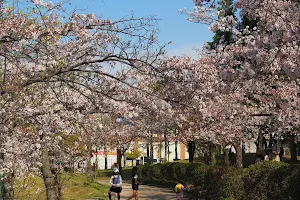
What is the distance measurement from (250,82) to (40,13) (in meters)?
5.84

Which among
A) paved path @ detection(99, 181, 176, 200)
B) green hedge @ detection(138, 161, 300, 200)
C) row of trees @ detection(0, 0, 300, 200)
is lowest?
paved path @ detection(99, 181, 176, 200)

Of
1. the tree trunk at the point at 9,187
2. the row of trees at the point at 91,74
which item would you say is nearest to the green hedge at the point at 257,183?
the row of trees at the point at 91,74

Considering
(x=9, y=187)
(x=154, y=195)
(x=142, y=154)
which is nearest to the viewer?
(x=9, y=187)

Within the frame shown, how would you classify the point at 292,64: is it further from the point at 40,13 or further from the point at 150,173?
the point at 150,173

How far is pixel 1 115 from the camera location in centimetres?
738

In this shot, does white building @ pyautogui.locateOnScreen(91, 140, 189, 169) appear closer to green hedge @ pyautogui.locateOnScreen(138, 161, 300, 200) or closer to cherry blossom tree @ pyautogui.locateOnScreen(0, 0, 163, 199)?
green hedge @ pyautogui.locateOnScreen(138, 161, 300, 200)

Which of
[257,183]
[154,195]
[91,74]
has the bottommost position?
[154,195]

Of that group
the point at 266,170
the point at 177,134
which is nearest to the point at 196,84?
the point at 266,170

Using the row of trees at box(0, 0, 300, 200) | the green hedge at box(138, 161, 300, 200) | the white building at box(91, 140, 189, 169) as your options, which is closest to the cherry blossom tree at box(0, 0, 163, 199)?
the row of trees at box(0, 0, 300, 200)

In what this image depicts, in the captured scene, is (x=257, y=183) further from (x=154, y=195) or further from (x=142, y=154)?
(x=142, y=154)

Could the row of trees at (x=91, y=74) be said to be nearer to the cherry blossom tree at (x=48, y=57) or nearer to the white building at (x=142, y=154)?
the cherry blossom tree at (x=48, y=57)

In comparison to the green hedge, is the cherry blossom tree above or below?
above

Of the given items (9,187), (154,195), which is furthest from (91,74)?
(154,195)

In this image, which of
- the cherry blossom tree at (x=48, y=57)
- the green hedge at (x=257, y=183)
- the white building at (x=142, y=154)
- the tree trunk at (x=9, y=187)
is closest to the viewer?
the cherry blossom tree at (x=48, y=57)
